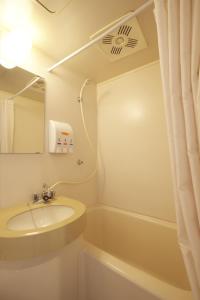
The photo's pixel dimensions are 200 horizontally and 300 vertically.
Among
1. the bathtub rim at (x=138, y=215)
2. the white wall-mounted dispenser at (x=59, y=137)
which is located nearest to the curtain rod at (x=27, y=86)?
the white wall-mounted dispenser at (x=59, y=137)

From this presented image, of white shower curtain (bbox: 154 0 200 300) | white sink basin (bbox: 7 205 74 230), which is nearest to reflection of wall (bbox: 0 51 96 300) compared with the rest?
white sink basin (bbox: 7 205 74 230)

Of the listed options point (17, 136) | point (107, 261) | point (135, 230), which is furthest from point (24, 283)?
point (135, 230)

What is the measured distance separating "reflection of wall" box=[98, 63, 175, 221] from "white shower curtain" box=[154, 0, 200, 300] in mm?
850

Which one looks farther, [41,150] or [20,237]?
[41,150]

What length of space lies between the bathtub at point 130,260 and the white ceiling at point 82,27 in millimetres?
1434

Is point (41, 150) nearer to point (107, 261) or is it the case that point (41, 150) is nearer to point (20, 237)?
point (20, 237)

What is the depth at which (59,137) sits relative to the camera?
133 cm

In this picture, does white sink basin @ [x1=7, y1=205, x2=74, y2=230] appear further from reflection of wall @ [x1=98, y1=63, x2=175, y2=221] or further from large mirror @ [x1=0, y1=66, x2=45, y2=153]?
reflection of wall @ [x1=98, y1=63, x2=175, y2=221]

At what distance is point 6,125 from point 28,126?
0.15 metres

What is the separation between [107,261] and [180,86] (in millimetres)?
974

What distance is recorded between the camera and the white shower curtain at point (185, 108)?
550mm

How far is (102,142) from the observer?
185cm

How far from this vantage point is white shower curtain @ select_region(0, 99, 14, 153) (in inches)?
42.1

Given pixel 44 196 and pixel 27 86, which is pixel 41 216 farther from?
pixel 27 86
